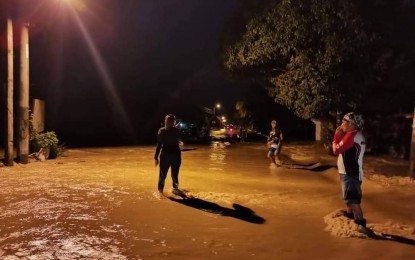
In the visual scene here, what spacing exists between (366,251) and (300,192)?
4741 millimetres

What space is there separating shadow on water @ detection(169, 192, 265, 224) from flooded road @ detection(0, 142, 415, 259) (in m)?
0.02

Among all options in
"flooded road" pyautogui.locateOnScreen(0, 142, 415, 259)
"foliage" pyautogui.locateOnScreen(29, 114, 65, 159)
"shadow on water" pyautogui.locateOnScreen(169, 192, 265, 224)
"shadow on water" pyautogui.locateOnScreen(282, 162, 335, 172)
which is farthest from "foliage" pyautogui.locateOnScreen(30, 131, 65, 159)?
"shadow on water" pyautogui.locateOnScreen(169, 192, 265, 224)

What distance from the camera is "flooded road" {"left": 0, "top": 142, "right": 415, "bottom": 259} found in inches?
247

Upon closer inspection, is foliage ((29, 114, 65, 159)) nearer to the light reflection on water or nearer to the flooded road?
the light reflection on water

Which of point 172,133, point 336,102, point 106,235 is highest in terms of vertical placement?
point 336,102

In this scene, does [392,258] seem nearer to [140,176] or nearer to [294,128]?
[140,176]

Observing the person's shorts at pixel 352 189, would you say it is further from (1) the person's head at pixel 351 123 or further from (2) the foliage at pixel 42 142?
(2) the foliage at pixel 42 142

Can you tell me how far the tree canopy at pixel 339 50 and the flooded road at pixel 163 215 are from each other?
274 cm

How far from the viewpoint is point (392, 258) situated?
233 inches

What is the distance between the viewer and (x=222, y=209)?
877 centimetres

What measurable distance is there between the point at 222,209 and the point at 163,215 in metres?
1.20

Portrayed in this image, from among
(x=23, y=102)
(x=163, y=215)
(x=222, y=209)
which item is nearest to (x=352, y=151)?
(x=222, y=209)

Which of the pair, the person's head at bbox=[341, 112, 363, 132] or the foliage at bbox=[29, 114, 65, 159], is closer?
the person's head at bbox=[341, 112, 363, 132]

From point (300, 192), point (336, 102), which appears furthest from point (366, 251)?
point (336, 102)
